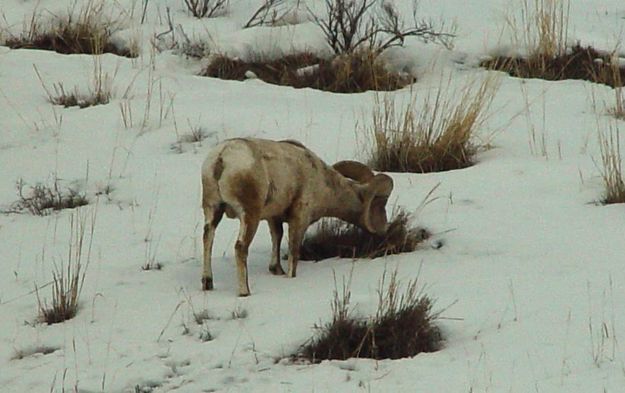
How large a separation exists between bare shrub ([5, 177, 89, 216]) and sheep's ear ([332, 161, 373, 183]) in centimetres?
201

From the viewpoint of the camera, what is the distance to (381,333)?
5711 mm

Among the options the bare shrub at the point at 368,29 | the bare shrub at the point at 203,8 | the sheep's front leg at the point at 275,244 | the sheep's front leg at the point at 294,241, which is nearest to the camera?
the sheep's front leg at the point at 294,241

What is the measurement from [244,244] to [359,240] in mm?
1211

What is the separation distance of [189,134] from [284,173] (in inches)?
117

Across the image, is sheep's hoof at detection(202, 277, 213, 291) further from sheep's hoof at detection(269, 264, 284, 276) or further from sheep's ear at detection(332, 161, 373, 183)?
sheep's ear at detection(332, 161, 373, 183)

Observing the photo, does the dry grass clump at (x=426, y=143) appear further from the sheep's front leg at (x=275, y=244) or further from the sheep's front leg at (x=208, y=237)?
the sheep's front leg at (x=208, y=237)

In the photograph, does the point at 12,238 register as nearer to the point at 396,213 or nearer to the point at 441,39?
the point at 396,213

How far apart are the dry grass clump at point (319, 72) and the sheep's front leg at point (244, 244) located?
13.8 ft

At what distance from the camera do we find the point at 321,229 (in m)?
7.48

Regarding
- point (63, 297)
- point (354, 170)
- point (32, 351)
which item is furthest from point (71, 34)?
point (32, 351)

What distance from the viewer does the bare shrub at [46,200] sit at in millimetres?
8109

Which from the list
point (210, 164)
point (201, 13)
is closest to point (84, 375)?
point (210, 164)

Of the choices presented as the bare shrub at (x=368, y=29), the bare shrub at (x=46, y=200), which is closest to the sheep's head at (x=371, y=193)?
the bare shrub at (x=46, y=200)

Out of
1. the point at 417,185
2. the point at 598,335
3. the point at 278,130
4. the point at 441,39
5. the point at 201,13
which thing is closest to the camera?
the point at 598,335
